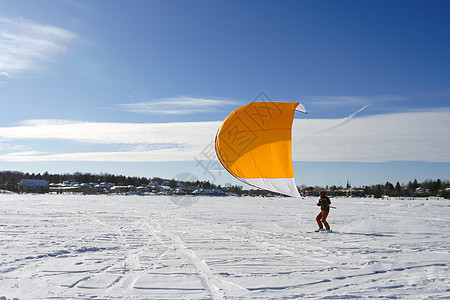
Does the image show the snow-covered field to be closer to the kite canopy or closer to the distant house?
the kite canopy

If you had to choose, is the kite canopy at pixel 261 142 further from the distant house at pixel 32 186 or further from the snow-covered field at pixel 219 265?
the distant house at pixel 32 186

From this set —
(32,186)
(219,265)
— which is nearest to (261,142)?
(219,265)

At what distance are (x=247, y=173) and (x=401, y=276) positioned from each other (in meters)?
5.34

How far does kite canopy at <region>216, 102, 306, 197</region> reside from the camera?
9961mm

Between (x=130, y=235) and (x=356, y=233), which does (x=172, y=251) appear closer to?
(x=130, y=235)

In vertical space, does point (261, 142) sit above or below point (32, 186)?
above

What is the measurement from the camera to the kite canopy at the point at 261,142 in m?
9.96

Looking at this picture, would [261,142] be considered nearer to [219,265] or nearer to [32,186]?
[219,265]

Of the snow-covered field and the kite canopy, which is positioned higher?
the kite canopy

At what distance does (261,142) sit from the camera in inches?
395

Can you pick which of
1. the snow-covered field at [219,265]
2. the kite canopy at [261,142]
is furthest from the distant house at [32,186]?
the kite canopy at [261,142]

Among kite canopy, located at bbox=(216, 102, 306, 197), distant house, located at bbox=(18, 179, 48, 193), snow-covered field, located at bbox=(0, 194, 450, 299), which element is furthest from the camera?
distant house, located at bbox=(18, 179, 48, 193)

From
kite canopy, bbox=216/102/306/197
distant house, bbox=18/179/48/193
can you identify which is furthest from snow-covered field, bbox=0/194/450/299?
distant house, bbox=18/179/48/193

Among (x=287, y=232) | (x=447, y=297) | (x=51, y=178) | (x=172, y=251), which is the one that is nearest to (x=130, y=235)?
(x=172, y=251)
